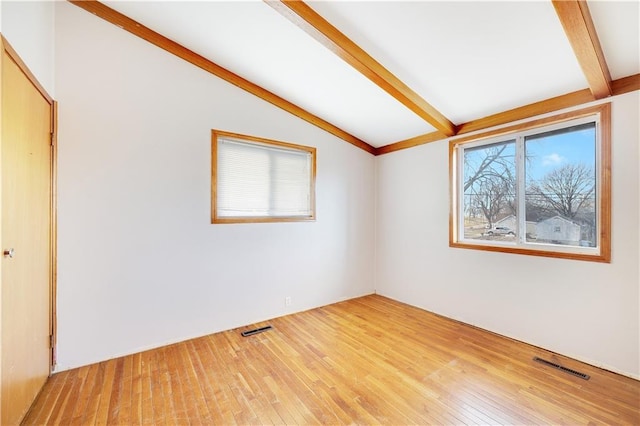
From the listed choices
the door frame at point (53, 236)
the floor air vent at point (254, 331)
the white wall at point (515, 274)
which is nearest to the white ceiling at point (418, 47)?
the white wall at point (515, 274)

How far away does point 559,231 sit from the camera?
267 centimetres

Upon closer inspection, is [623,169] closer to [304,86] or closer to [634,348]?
[634,348]

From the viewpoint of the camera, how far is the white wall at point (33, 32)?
5.13 ft

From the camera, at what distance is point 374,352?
262cm

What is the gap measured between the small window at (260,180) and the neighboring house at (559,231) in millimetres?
2588

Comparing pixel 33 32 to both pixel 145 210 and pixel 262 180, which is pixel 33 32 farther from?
pixel 262 180

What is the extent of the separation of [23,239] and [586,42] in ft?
12.8

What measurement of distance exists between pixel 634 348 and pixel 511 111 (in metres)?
2.32

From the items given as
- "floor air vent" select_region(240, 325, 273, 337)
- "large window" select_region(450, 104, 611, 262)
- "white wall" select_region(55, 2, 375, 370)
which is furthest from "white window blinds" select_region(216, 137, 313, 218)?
"large window" select_region(450, 104, 611, 262)

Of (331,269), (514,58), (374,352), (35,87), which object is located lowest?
(374,352)

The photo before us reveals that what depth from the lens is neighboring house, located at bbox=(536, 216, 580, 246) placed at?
2.58 metres

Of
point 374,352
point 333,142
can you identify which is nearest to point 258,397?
point 374,352

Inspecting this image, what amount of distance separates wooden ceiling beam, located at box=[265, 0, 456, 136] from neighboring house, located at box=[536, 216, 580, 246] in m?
1.53

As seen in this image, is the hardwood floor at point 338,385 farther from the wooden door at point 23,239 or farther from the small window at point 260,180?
the small window at point 260,180
